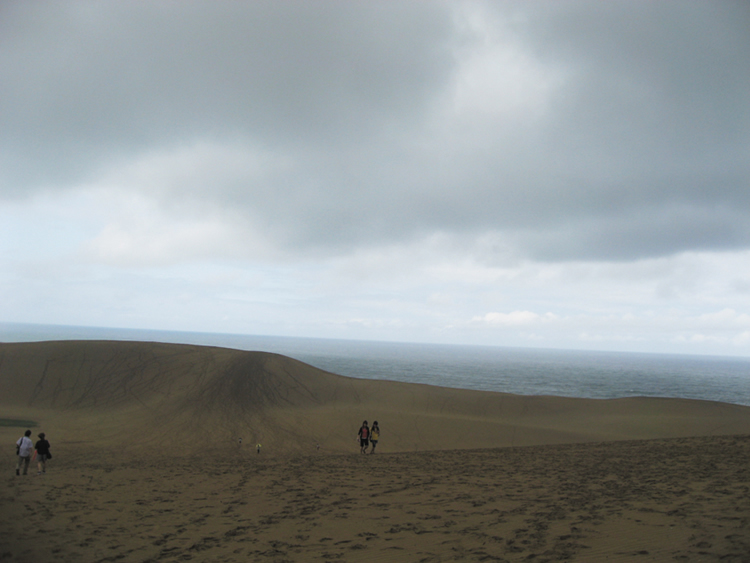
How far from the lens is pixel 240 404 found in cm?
2945

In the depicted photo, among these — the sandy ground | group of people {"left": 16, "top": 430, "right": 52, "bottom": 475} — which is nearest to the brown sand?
the sandy ground

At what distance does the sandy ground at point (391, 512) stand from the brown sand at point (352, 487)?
5cm

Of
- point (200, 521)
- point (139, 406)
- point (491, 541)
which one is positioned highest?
point (491, 541)

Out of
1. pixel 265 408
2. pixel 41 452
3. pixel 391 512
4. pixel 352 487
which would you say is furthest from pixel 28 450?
pixel 265 408

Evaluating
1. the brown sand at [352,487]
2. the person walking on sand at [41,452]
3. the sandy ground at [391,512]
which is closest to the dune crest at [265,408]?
the brown sand at [352,487]

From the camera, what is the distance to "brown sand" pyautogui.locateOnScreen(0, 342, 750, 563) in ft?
23.3

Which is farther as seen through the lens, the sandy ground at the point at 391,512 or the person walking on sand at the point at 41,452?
the person walking on sand at the point at 41,452

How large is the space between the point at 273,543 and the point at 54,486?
7.89 m

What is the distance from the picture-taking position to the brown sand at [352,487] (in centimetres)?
710

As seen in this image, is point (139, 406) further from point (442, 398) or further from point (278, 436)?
point (442, 398)

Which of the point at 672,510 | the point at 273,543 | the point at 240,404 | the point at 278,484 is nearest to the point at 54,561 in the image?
the point at 273,543

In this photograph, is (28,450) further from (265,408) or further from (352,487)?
(265,408)

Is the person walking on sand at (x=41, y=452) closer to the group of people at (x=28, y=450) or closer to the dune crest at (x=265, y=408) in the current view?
the group of people at (x=28, y=450)

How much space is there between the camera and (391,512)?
8992 millimetres
